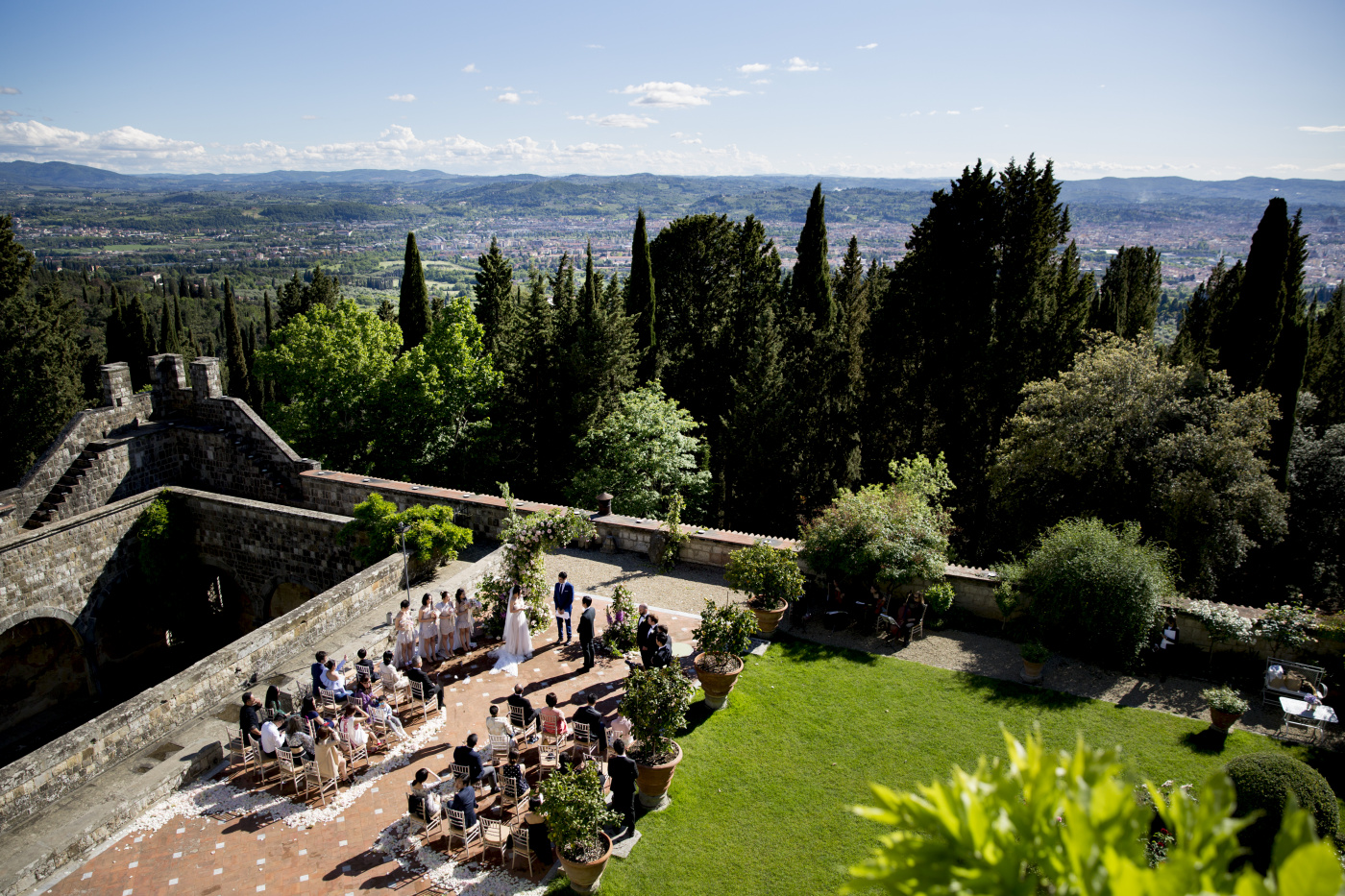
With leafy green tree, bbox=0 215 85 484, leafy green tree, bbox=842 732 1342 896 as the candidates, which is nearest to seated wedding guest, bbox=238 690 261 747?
leafy green tree, bbox=842 732 1342 896

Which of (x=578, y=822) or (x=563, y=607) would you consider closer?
(x=578, y=822)

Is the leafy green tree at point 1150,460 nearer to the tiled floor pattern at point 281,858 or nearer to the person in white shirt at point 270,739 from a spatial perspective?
the tiled floor pattern at point 281,858

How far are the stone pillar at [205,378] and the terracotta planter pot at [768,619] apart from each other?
1647cm

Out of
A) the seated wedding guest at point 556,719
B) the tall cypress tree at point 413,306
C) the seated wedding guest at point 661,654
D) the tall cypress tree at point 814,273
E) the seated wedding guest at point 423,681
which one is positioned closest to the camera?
the seated wedding guest at point 556,719

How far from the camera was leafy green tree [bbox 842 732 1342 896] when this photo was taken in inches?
103

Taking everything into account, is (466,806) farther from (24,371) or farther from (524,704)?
(24,371)

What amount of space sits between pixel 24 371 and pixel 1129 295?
52702mm

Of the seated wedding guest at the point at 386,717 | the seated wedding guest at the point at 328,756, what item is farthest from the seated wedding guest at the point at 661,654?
the seated wedding guest at the point at 328,756

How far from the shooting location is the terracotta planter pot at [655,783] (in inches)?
405

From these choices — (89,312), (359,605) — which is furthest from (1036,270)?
(89,312)

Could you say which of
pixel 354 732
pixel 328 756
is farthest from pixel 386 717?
pixel 328 756

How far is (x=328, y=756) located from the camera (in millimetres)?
10586

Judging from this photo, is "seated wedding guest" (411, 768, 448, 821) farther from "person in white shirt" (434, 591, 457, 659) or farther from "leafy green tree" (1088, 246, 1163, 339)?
"leafy green tree" (1088, 246, 1163, 339)

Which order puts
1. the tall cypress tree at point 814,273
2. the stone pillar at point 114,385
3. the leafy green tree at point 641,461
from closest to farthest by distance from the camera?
the stone pillar at point 114,385, the leafy green tree at point 641,461, the tall cypress tree at point 814,273
